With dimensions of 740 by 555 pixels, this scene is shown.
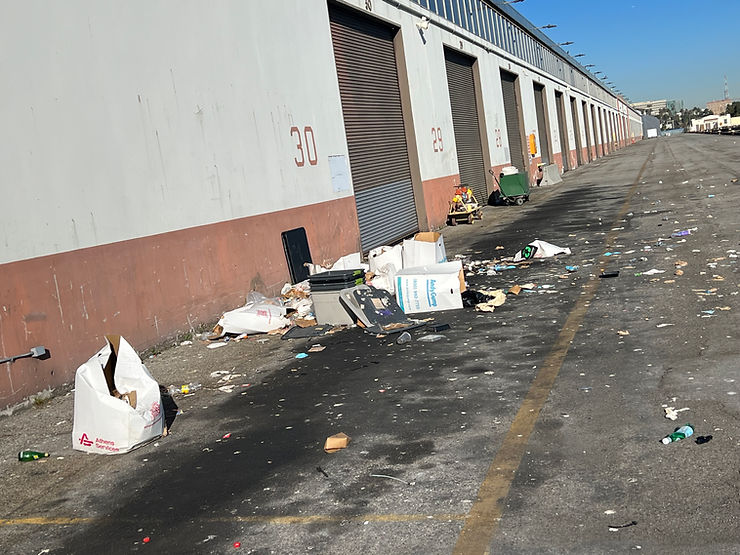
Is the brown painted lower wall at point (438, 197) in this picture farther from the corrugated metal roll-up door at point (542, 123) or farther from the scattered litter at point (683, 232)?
the corrugated metal roll-up door at point (542, 123)

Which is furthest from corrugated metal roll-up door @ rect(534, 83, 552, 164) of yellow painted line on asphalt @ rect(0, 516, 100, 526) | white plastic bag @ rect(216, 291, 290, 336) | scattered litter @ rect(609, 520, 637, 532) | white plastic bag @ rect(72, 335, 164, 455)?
scattered litter @ rect(609, 520, 637, 532)

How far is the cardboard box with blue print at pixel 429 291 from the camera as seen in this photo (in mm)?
8883

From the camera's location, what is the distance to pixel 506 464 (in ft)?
13.4

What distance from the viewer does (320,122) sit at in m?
13.4

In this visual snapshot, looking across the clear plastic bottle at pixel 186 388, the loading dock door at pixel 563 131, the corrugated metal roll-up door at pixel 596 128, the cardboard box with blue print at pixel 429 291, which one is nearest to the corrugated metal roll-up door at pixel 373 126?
the cardboard box with blue print at pixel 429 291

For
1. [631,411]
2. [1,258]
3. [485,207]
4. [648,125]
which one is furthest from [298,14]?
[648,125]

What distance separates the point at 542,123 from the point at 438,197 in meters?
24.1

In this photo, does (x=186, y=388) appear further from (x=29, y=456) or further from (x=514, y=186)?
(x=514, y=186)

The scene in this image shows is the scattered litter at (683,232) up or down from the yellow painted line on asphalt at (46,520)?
up

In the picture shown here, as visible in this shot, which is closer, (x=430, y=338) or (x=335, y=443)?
(x=335, y=443)

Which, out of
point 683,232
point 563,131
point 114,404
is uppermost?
point 563,131

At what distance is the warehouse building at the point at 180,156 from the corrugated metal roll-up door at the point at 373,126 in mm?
59

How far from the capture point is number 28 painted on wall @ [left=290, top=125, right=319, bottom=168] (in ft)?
40.2

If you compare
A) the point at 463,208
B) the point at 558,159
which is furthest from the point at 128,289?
the point at 558,159
